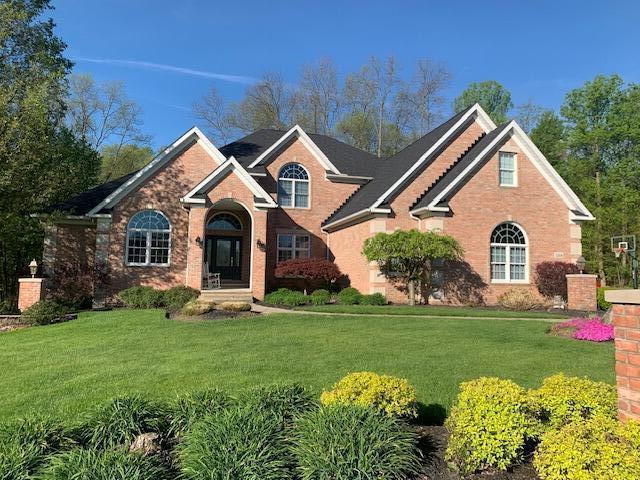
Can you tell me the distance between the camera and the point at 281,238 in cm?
2216

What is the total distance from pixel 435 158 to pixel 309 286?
819cm

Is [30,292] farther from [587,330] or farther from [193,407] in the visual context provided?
[587,330]

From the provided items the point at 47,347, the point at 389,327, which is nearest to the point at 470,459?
the point at 389,327

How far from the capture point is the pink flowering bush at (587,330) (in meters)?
9.73

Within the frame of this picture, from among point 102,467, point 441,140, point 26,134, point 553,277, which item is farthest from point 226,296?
point 102,467

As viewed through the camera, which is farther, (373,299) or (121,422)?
(373,299)

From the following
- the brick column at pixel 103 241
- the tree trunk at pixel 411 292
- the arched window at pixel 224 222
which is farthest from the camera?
the arched window at pixel 224 222

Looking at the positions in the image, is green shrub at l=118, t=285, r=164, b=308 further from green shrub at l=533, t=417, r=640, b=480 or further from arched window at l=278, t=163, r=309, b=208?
green shrub at l=533, t=417, r=640, b=480

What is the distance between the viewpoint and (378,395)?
4.15 m

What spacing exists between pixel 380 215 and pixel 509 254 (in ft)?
18.7

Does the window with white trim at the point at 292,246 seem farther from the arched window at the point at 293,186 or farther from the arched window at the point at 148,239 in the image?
the arched window at the point at 148,239

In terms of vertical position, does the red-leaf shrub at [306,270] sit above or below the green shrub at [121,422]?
above

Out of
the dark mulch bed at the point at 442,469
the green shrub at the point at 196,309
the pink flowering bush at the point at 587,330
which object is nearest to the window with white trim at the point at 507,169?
the pink flowering bush at the point at 587,330

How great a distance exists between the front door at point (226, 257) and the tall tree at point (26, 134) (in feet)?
23.1
